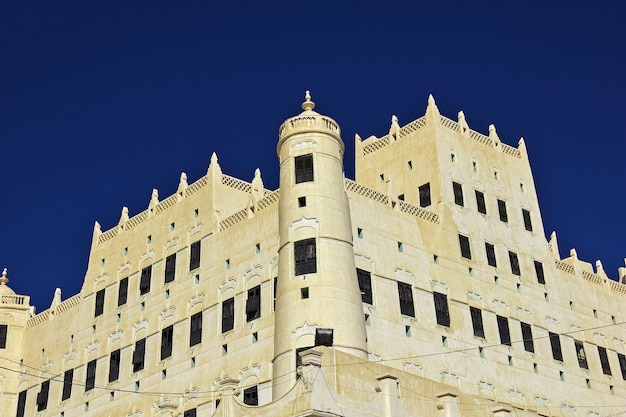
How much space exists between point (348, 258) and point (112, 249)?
2088 cm

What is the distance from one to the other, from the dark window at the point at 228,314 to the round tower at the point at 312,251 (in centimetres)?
485

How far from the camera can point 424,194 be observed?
58156mm

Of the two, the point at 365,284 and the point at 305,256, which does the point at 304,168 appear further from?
the point at 365,284

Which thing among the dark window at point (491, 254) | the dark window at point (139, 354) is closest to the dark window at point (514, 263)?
the dark window at point (491, 254)

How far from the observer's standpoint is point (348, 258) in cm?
4809

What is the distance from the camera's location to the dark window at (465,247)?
183ft

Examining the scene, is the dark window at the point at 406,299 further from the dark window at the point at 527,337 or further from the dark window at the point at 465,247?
the dark window at the point at 527,337

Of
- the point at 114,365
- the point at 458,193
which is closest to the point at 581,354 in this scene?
the point at 458,193

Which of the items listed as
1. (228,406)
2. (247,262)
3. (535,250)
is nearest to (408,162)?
(535,250)

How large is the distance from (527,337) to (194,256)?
20112 millimetres

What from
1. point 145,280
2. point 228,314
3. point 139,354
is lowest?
point 139,354

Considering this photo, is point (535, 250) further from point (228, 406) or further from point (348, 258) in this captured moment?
point (228, 406)

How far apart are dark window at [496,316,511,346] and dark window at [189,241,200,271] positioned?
17745 mm

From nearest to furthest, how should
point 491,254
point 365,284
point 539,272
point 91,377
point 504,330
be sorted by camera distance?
point 365,284 → point 504,330 → point 491,254 → point 91,377 → point 539,272
